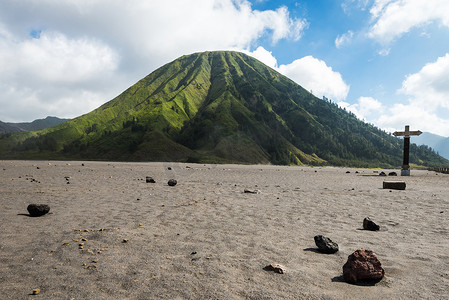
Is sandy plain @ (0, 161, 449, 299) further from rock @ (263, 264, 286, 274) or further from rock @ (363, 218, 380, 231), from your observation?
rock @ (363, 218, 380, 231)

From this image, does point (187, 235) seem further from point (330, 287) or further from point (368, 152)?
point (368, 152)

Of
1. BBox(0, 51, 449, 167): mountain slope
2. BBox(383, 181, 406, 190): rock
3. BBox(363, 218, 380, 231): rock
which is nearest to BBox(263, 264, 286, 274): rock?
BBox(363, 218, 380, 231): rock

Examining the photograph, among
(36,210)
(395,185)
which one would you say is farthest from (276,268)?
(395,185)

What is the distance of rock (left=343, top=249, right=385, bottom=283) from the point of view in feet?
14.6

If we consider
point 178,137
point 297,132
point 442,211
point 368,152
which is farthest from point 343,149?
point 442,211

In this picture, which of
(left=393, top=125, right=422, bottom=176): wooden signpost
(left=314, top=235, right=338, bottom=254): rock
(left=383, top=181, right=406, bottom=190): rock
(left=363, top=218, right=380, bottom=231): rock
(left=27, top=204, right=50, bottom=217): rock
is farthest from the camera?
(left=393, top=125, right=422, bottom=176): wooden signpost

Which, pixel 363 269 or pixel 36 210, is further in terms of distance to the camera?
pixel 36 210

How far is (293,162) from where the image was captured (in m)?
131

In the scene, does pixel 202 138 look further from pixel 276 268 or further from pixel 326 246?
pixel 276 268

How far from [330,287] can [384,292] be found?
32.5 inches

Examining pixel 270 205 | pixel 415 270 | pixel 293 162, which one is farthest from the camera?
pixel 293 162

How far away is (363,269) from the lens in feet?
14.7

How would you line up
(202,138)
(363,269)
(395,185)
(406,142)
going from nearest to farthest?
(363,269), (395,185), (406,142), (202,138)

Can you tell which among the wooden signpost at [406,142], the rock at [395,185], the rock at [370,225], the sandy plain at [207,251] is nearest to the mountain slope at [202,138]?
the wooden signpost at [406,142]
